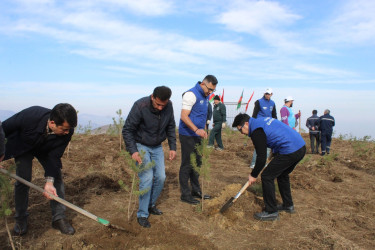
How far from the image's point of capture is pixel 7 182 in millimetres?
2861

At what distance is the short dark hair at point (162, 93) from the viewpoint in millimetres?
3629

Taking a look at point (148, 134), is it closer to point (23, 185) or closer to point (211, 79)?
point (211, 79)

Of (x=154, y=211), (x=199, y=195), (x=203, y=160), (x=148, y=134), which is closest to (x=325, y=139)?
(x=199, y=195)

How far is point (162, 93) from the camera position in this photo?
143 inches

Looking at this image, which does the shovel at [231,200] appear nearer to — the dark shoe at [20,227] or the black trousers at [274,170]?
the black trousers at [274,170]

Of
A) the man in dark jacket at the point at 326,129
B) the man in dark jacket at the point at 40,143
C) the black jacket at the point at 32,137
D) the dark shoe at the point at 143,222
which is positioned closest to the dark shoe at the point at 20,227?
the man in dark jacket at the point at 40,143

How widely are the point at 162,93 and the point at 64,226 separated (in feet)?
6.78

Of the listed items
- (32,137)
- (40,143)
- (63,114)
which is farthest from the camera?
(40,143)

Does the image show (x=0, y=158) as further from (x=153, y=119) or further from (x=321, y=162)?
(x=321, y=162)

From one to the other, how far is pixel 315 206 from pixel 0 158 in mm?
4693

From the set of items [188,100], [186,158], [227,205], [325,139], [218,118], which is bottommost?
[227,205]

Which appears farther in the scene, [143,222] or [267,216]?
[267,216]

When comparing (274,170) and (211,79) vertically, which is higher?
(211,79)

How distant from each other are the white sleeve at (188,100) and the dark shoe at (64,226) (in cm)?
233
